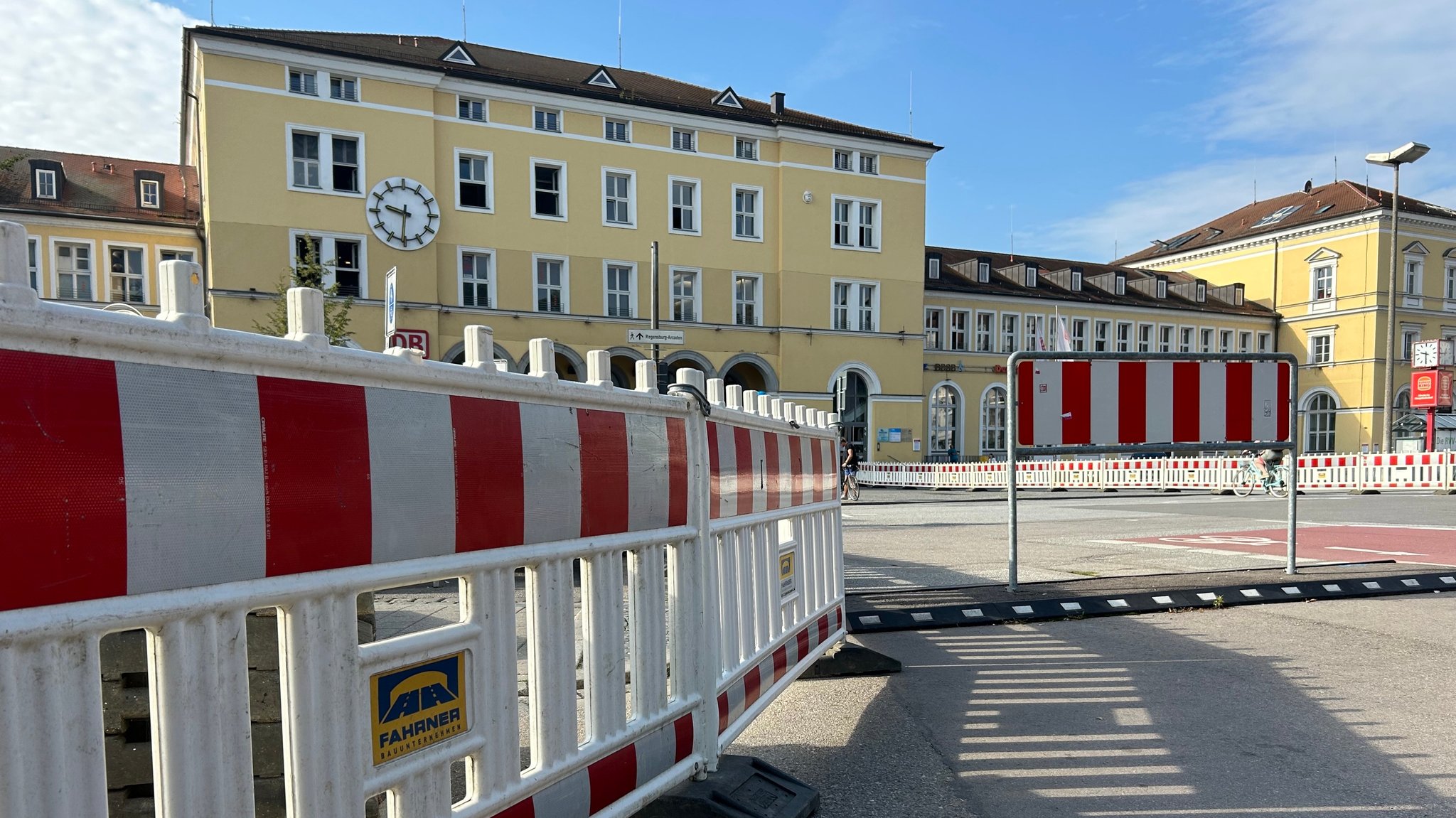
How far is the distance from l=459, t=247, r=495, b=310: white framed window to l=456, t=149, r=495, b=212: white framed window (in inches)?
61.2

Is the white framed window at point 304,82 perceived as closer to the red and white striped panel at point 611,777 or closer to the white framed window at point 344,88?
the white framed window at point 344,88

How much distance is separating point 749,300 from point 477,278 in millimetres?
11071

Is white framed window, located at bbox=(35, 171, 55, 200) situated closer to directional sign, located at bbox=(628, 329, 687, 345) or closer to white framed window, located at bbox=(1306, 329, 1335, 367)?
directional sign, located at bbox=(628, 329, 687, 345)

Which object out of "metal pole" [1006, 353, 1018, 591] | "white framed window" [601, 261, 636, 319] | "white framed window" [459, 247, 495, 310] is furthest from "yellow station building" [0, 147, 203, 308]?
"metal pole" [1006, 353, 1018, 591]

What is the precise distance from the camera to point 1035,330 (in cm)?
5003

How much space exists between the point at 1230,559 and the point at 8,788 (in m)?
10.1

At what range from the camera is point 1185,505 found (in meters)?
18.9

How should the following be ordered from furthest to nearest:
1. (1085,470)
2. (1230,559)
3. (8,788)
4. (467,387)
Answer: (1085,470) < (1230,559) < (467,387) < (8,788)

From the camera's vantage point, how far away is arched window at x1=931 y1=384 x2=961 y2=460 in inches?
1785

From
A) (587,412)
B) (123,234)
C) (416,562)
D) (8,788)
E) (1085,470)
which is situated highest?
(123,234)

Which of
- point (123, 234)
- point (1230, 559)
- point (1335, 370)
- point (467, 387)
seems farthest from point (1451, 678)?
point (1335, 370)

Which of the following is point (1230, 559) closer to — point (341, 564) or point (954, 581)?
point (954, 581)

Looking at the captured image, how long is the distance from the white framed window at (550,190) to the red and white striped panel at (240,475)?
105ft

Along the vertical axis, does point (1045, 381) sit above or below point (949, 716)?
above
